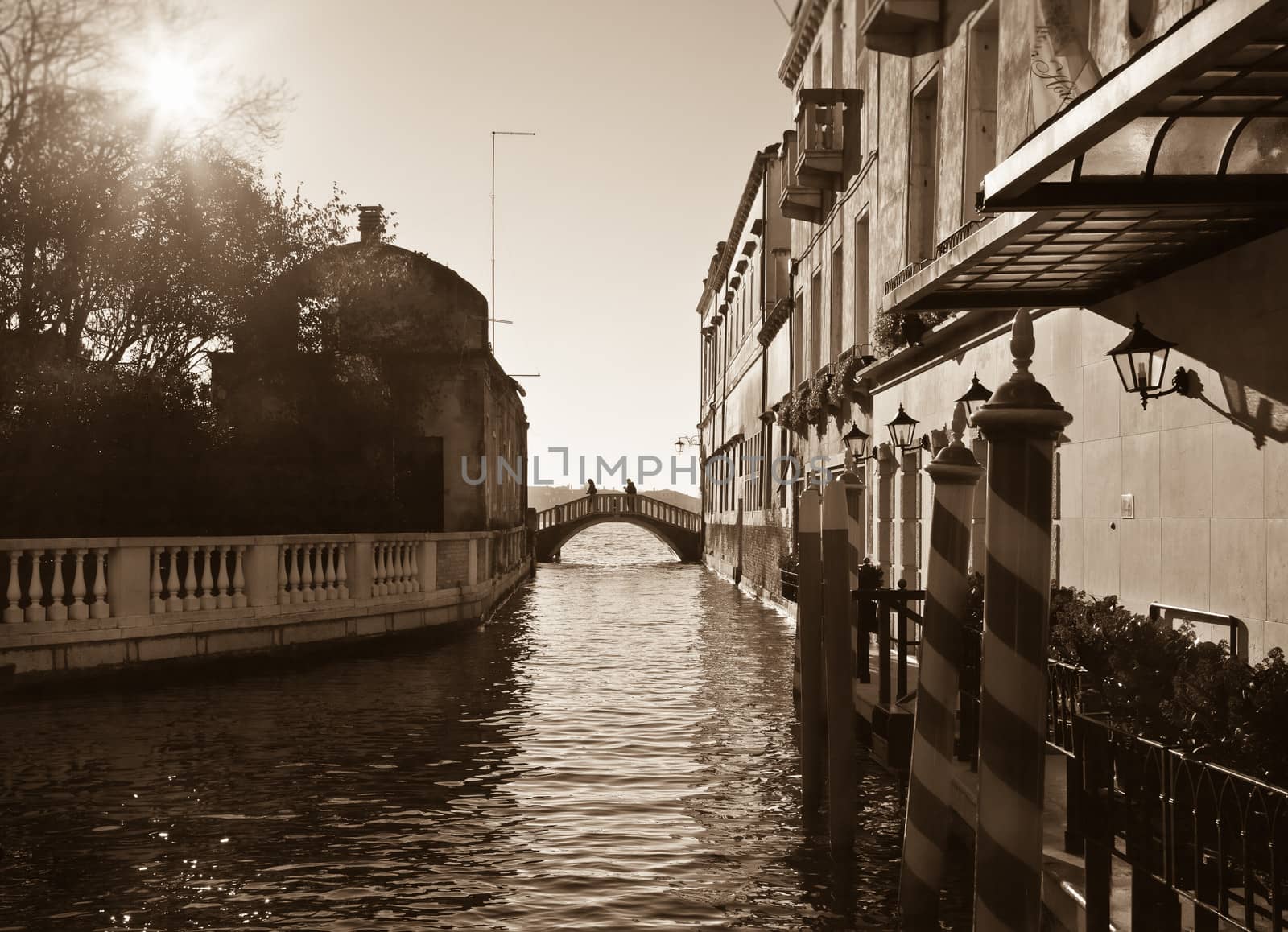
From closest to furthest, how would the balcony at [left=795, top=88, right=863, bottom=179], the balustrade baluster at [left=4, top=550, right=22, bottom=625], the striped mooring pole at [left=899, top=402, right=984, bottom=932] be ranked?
the striped mooring pole at [left=899, top=402, right=984, bottom=932], the balustrade baluster at [left=4, top=550, right=22, bottom=625], the balcony at [left=795, top=88, right=863, bottom=179]

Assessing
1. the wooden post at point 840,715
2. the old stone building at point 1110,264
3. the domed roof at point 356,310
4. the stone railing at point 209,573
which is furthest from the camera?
the domed roof at point 356,310

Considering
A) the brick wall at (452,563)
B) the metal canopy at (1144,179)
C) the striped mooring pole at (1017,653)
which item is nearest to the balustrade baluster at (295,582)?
the brick wall at (452,563)

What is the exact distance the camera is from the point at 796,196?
21688 millimetres

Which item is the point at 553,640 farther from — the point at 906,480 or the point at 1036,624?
the point at 1036,624

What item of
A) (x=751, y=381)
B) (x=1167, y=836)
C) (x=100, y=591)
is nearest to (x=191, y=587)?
(x=100, y=591)

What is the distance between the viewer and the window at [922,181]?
49.5 feet

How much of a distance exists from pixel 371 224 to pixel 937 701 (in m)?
19.0

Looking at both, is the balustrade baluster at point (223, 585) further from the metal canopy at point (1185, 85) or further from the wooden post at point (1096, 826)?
the wooden post at point (1096, 826)

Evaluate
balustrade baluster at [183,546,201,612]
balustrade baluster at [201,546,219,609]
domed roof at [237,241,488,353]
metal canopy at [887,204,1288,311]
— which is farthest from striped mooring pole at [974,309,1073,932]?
domed roof at [237,241,488,353]

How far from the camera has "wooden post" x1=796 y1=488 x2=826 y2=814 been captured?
805cm

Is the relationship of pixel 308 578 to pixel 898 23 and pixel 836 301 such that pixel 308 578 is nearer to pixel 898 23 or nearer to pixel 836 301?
pixel 836 301

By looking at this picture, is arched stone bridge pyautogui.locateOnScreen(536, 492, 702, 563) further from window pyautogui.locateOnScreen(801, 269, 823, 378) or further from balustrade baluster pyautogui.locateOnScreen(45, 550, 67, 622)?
balustrade baluster pyautogui.locateOnScreen(45, 550, 67, 622)

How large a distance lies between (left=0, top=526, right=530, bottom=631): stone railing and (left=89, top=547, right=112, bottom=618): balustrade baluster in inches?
0.4

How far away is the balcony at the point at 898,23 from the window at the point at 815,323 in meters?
7.08
